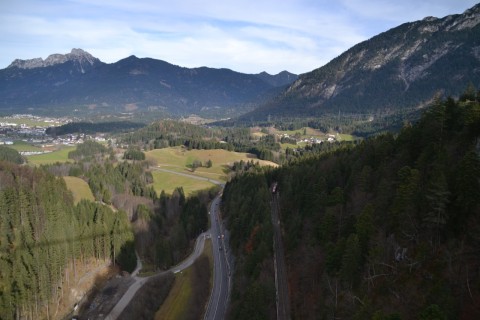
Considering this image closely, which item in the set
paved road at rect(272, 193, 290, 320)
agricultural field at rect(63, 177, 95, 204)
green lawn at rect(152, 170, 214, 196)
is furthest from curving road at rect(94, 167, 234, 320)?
agricultural field at rect(63, 177, 95, 204)

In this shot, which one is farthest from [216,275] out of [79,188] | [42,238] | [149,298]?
[79,188]

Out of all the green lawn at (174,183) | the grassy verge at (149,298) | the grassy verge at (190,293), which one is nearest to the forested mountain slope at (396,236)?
the grassy verge at (190,293)

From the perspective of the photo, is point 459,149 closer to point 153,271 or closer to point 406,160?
point 406,160

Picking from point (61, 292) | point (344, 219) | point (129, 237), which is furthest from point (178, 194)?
point (344, 219)

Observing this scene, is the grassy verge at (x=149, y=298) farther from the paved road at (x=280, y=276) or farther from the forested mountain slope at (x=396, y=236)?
the paved road at (x=280, y=276)

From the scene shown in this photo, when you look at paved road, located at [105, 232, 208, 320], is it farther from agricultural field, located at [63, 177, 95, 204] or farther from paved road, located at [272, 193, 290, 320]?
agricultural field, located at [63, 177, 95, 204]
